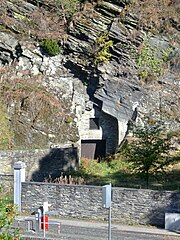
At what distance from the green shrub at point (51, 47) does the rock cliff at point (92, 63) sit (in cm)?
24

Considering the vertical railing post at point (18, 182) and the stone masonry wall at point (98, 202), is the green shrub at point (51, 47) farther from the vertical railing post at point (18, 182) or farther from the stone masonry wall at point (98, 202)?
the stone masonry wall at point (98, 202)

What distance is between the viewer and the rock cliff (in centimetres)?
2581

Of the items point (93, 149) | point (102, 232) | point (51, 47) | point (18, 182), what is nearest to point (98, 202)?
point (102, 232)

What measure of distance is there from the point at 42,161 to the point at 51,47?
880 cm

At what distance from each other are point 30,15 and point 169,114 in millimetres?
11286

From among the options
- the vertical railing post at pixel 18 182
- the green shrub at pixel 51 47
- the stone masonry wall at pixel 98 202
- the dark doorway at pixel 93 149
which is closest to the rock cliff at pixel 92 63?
the green shrub at pixel 51 47

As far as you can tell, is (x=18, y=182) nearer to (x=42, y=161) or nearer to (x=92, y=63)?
(x=42, y=161)

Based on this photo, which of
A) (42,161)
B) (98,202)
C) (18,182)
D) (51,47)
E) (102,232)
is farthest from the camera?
(51,47)

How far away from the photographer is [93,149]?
26391 millimetres

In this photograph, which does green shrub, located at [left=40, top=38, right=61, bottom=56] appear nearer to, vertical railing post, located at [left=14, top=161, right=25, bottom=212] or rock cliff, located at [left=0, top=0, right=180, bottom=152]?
rock cliff, located at [left=0, top=0, right=180, bottom=152]

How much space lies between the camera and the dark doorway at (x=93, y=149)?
2609 centimetres

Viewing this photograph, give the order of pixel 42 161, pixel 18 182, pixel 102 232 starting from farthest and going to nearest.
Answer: pixel 42 161 → pixel 18 182 → pixel 102 232

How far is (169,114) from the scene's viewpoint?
2556cm

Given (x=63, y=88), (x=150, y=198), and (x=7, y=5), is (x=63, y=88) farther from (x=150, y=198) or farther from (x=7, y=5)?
(x=150, y=198)
